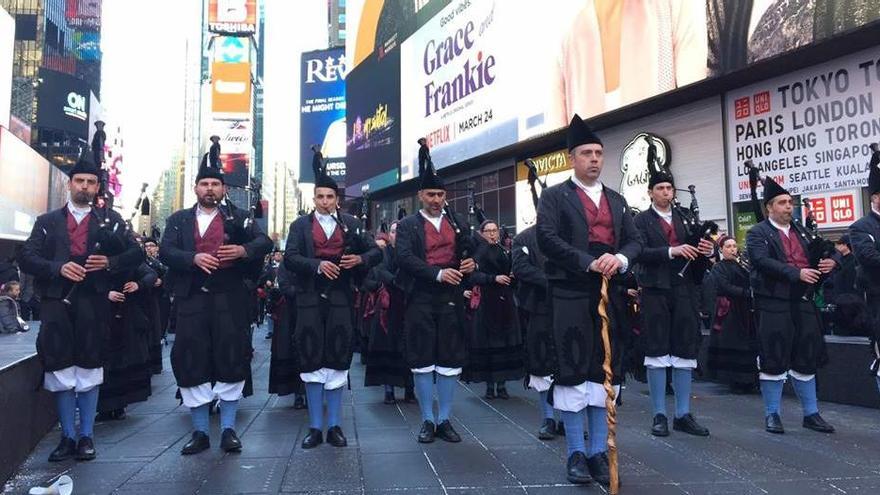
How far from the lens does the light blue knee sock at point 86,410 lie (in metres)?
4.95

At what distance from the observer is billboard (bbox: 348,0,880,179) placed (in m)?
10.2

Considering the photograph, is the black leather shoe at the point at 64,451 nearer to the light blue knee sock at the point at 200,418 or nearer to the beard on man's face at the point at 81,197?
the light blue knee sock at the point at 200,418

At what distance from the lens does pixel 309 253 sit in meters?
5.47

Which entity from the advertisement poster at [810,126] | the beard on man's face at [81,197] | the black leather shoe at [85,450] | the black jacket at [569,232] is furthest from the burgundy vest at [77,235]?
the advertisement poster at [810,126]

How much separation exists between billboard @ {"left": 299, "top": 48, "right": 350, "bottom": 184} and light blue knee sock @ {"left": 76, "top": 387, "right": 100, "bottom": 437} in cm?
4627

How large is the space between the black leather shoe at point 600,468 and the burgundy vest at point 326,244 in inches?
105

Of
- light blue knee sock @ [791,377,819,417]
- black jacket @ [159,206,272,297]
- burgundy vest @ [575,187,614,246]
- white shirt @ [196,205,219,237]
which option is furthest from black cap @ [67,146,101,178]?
light blue knee sock @ [791,377,819,417]

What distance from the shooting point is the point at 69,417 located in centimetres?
491

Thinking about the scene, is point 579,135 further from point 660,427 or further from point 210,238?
point 210,238

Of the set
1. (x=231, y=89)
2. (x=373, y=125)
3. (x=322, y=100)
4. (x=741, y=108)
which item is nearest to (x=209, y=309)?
(x=741, y=108)

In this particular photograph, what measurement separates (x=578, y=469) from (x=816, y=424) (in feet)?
9.80

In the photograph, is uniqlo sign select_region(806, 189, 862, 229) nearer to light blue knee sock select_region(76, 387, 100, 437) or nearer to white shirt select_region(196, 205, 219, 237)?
white shirt select_region(196, 205, 219, 237)

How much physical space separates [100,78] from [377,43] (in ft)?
231

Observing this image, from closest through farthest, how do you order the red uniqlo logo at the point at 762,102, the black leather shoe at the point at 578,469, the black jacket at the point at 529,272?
the black leather shoe at the point at 578,469 < the black jacket at the point at 529,272 < the red uniqlo logo at the point at 762,102
